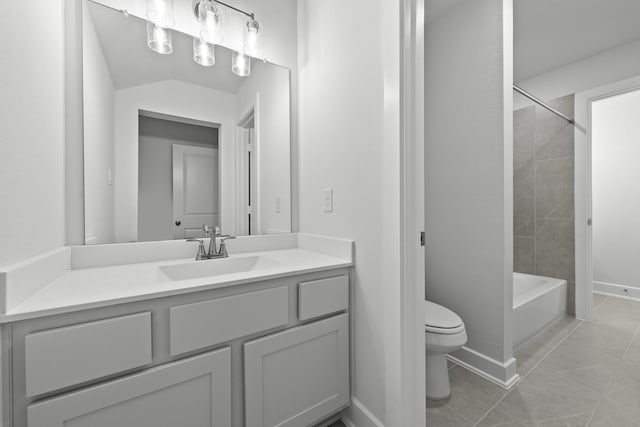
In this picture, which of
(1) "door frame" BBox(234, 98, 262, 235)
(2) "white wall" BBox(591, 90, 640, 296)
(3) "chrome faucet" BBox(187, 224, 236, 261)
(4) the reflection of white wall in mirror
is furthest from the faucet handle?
(2) "white wall" BBox(591, 90, 640, 296)

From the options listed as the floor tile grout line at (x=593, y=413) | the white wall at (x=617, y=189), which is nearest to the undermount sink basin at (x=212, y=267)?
the floor tile grout line at (x=593, y=413)

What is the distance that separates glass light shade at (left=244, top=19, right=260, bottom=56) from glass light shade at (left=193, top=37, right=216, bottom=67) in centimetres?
19

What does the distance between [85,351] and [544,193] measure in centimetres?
350

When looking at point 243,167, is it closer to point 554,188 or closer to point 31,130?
point 31,130

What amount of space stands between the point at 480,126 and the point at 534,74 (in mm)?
1890

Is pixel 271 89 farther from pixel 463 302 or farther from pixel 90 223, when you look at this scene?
pixel 463 302

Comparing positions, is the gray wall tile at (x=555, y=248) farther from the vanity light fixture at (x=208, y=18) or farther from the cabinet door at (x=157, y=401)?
the vanity light fixture at (x=208, y=18)

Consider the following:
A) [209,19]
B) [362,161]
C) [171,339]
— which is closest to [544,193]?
[362,161]

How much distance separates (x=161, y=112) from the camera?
1.37 m

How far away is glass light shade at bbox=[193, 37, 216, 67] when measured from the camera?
54.9 inches

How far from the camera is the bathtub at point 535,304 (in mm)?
1935

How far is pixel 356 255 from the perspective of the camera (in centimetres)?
126

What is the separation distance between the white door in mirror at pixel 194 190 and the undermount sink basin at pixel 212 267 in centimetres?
26

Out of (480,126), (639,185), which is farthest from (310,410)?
(639,185)
